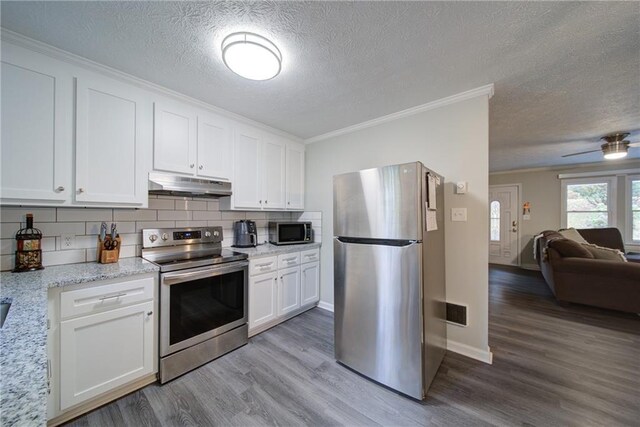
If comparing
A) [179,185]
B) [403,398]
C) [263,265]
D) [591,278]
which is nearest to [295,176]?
[263,265]

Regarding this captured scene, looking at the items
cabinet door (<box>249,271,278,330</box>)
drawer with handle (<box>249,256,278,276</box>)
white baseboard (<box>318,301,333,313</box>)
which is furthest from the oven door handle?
white baseboard (<box>318,301,333,313</box>)

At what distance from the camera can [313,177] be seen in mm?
3361

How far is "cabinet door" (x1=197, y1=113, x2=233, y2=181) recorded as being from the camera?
2297mm

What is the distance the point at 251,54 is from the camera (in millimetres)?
1476

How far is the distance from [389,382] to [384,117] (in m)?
2.46

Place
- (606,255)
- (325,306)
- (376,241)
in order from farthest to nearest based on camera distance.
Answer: (606,255), (325,306), (376,241)

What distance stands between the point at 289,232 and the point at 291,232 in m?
0.03

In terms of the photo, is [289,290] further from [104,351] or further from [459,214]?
[459,214]

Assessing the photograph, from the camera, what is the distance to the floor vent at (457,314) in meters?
2.14

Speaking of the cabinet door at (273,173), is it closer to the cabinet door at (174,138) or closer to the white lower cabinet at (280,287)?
the white lower cabinet at (280,287)

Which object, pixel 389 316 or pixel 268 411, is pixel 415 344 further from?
pixel 268 411

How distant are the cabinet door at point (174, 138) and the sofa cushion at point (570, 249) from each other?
4.73 m

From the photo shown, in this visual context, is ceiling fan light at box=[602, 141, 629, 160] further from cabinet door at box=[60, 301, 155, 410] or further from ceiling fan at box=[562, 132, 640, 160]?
cabinet door at box=[60, 301, 155, 410]

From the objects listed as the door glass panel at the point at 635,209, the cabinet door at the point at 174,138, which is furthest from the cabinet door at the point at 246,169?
the door glass panel at the point at 635,209
